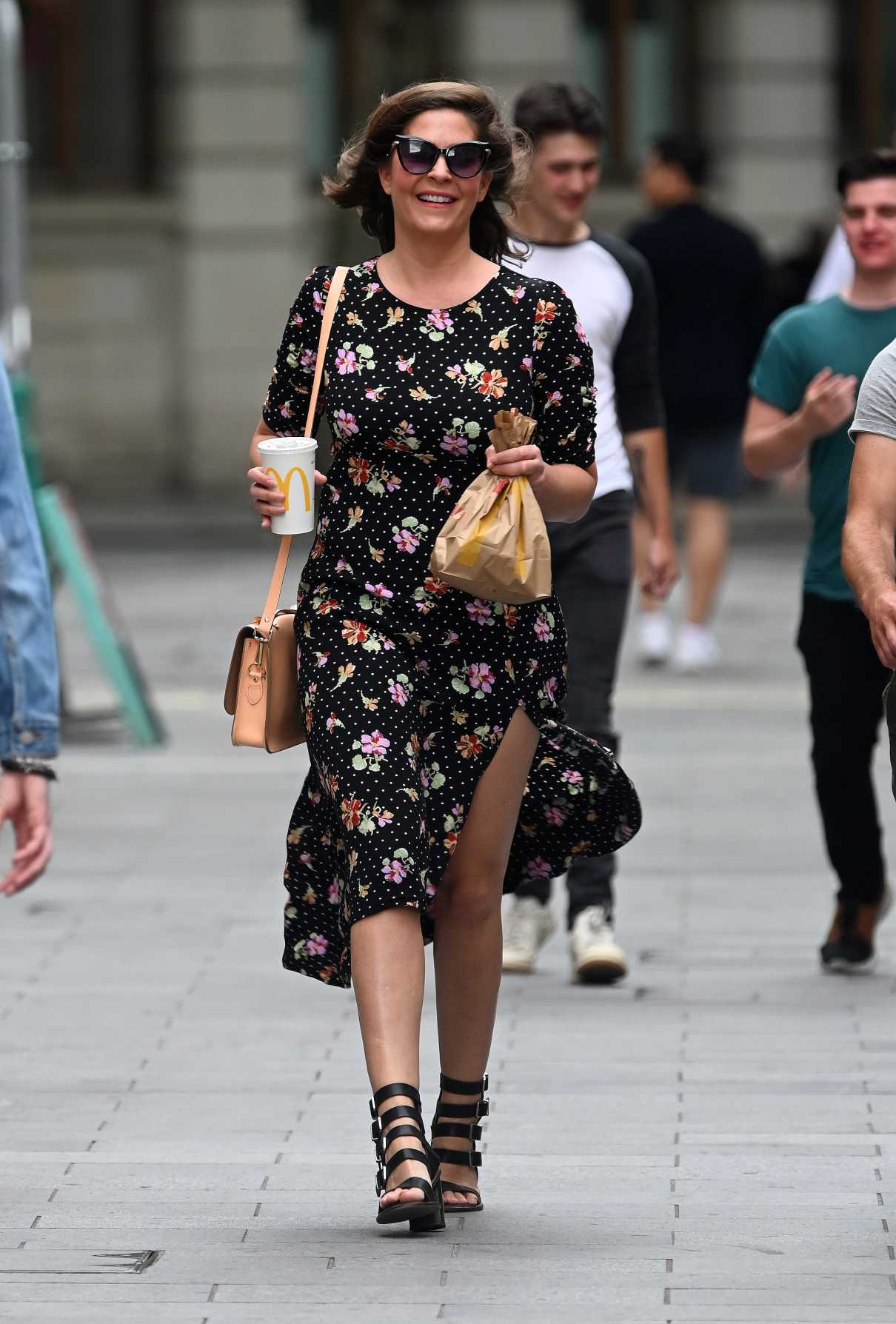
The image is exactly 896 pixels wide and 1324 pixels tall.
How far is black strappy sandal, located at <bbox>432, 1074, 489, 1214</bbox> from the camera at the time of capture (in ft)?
14.0

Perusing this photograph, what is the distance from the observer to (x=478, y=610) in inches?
166

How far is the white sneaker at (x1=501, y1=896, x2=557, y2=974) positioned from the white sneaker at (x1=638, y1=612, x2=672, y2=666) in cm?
489

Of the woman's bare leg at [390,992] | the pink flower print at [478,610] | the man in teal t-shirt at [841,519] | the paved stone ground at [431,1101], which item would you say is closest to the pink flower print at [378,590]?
the pink flower print at [478,610]

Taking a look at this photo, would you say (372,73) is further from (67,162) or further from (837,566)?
(837,566)

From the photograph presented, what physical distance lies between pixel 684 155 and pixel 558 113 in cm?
526

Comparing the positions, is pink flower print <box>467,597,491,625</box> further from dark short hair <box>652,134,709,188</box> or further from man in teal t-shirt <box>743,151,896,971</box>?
dark short hair <box>652,134,709,188</box>

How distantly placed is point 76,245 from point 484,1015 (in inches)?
660

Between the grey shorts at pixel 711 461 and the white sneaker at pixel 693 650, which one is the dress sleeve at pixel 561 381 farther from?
the grey shorts at pixel 711 461

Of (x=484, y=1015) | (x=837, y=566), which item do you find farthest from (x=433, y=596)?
(x=837, y=566)

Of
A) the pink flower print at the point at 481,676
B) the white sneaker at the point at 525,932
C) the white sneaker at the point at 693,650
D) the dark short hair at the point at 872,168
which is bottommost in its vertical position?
the white sneaker at the point at 693,650

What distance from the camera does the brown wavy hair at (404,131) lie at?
4289 millimetres

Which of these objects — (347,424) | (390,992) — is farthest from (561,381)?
(390,992)

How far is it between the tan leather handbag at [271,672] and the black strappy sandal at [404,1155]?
1.95 ft

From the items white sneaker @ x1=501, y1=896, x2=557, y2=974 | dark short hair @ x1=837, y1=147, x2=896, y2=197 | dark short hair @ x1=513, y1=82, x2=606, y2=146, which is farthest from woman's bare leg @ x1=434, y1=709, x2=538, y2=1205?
dark short hair @ x1=513, y1=82, x2=606, y2=146
